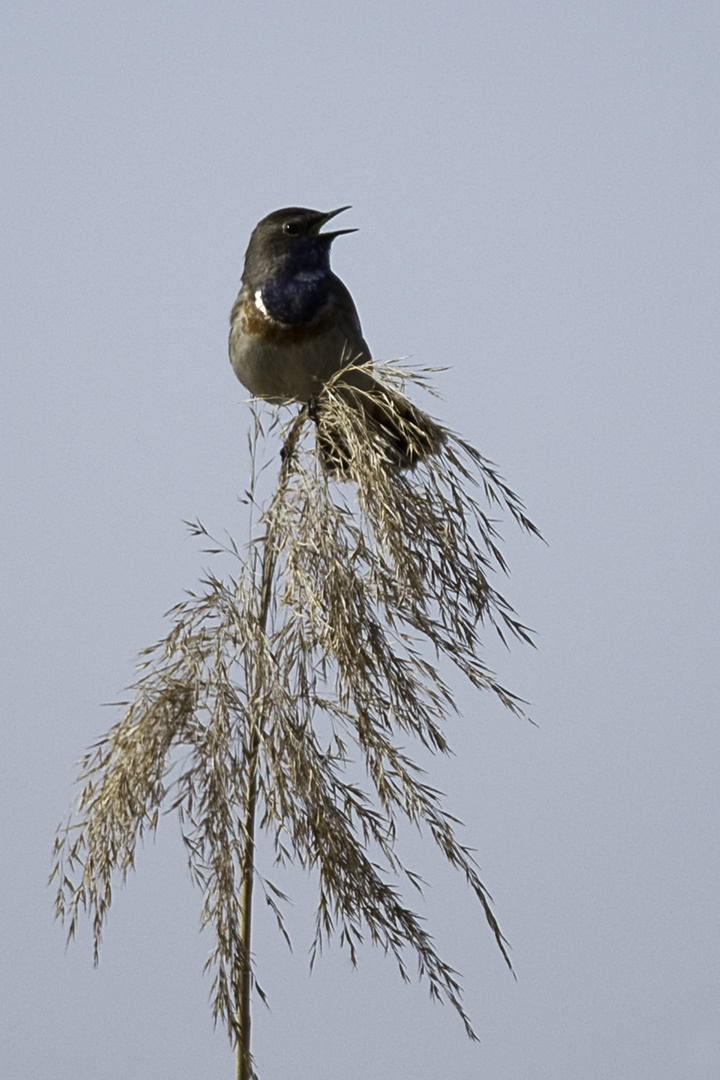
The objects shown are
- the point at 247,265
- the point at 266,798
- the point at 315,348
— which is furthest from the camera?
the point at 247,265

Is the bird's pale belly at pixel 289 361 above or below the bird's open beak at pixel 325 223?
below

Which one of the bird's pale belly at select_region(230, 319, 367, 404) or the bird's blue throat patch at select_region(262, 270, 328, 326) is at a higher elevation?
the bird's blue throat patch at select_region(262, 270, 328, 326)

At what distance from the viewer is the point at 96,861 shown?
2613mm

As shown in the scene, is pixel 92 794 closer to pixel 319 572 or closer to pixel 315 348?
pixel 319 572

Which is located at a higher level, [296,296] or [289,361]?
[296,296]

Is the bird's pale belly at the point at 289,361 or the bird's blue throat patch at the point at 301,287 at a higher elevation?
the bird's blue throat patch at the point at 301,287

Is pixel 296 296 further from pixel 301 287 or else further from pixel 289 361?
pixel 289 361

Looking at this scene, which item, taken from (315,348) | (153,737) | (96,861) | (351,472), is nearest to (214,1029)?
(96,861)

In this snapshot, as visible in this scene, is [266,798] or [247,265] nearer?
[266,798]

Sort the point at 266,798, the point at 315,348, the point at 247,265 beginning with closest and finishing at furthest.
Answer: the point at 266,798
the point at 315,348
the point at 247,265

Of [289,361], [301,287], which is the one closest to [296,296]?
[301,287]

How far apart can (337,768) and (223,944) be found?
0.40 metres

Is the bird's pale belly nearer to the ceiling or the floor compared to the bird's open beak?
nearer to the floor

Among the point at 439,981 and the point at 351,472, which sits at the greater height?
the point at 351,472
